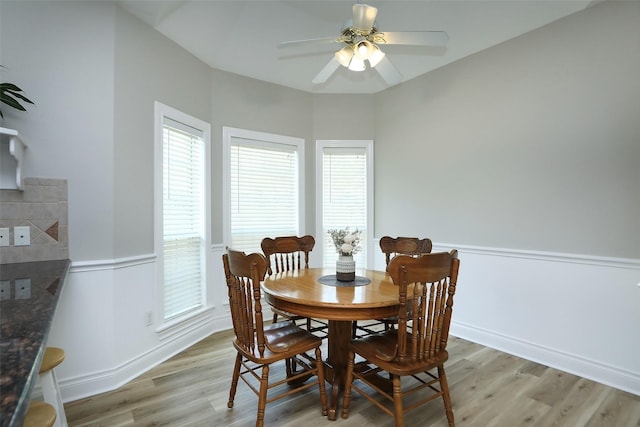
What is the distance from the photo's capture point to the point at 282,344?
6.55 ft

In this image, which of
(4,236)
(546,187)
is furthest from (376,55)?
(4,236)

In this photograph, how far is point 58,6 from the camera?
2.25 metres

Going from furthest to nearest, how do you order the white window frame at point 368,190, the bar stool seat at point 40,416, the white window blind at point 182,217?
1. the white window frame at point 368,190
2. the white window blind at point 182,217
3. the bar stool seat at point 40,416

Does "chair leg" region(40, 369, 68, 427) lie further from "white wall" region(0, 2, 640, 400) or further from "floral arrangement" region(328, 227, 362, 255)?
"floral arrangement" region(328, 227, 362, 255)

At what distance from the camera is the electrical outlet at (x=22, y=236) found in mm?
2107

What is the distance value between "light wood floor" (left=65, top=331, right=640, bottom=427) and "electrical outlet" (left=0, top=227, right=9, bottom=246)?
44.5 inches

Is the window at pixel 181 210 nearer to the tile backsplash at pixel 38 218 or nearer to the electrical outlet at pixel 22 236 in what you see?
the tile backsplash at pixel 38 218

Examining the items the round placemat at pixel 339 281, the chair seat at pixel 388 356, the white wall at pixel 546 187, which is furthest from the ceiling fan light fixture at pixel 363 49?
the chair seat at pixel 388 356

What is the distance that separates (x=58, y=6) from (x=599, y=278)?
4402 millimetres

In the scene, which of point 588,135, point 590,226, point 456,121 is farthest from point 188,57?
point 590,226

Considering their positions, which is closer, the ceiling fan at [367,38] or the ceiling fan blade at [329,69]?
the ceiling fan at [367,38]

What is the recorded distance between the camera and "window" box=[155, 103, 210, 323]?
285 cm

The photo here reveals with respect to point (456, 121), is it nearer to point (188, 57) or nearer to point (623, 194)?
point (623, 194)

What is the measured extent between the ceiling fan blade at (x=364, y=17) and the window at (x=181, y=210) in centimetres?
179
